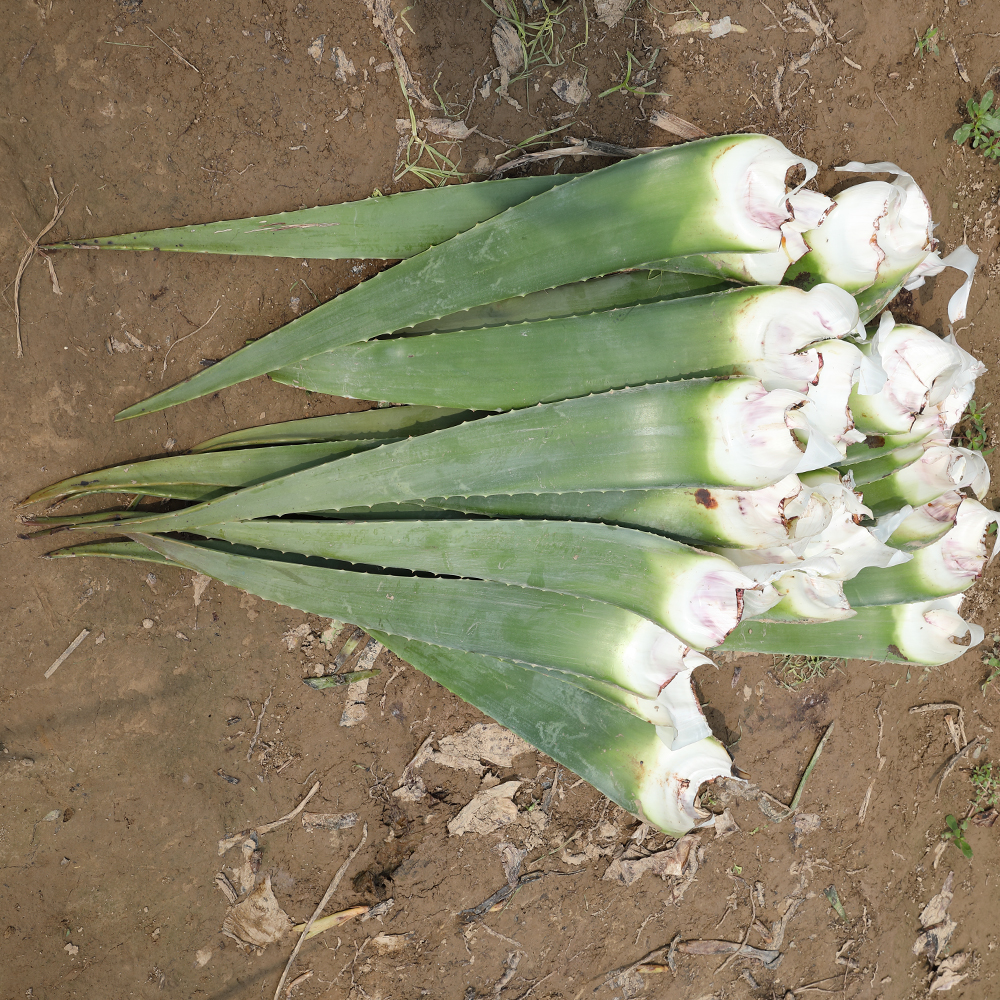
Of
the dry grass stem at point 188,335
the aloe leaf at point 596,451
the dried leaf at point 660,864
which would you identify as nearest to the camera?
the aloe leaf at point 596,451

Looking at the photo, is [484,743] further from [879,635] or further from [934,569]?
Answer: [934,569]

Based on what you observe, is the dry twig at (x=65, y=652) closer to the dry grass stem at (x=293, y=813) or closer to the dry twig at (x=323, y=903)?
the dry grass stem at (x=293, y=813)

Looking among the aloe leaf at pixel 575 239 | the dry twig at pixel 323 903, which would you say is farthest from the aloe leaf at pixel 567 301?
the dry twig at pixel 323 903

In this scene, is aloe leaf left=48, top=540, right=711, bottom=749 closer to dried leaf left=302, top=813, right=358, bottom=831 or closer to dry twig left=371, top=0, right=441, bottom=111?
dried leaf left=302, top=813, right=358, bottom=831

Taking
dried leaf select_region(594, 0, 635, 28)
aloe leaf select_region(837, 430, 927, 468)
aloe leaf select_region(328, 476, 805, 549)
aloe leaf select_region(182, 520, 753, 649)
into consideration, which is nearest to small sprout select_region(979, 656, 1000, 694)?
aloe leaf select_region(837, 430, 927, 468)

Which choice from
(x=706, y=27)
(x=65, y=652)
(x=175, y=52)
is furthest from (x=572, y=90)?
(x=65, y=652)
